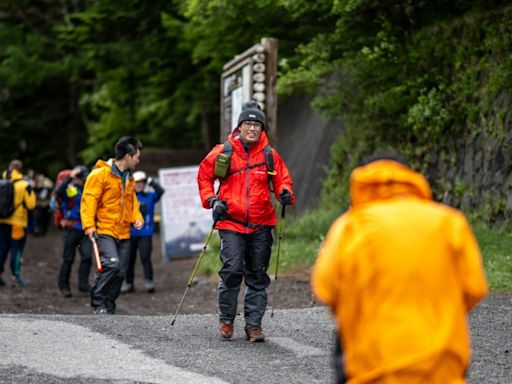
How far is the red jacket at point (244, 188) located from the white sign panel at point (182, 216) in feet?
42.0

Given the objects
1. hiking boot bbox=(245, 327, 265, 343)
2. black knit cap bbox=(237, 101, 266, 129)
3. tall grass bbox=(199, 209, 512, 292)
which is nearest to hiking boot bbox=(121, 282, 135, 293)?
tall grass bbox=(199, 209, 512, 292)

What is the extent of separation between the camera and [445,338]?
4.21m

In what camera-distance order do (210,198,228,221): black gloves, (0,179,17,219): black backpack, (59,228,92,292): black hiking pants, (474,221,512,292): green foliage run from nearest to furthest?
(210,198,228,221): black gloves → (474,221,512,292): green foliage → (59,228,92,292): black hiking pants → (0,179,17,219): black backpack

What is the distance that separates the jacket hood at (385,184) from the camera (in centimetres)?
444

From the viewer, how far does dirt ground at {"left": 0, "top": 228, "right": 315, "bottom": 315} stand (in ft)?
45.3

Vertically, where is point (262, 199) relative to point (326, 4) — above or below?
below

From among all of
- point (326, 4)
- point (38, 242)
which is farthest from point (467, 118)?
point (38, 242)

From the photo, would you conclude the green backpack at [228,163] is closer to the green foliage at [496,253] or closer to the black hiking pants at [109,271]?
the black hiking pants at [109,271]

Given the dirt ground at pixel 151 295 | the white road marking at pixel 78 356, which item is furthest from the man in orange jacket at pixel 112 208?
the dirt ground at pixel 151 295

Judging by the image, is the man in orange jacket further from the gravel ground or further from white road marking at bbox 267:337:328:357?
white road marking at bbox 267:337:328:357

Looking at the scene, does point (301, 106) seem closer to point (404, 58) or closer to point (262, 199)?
point (404, 58)

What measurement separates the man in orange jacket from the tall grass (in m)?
3.91

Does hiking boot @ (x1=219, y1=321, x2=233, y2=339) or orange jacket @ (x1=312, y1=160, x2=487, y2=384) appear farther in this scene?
hiking boot @ (x1=219, y1=321, x2=233, y2=339)

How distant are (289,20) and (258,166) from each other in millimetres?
10573
